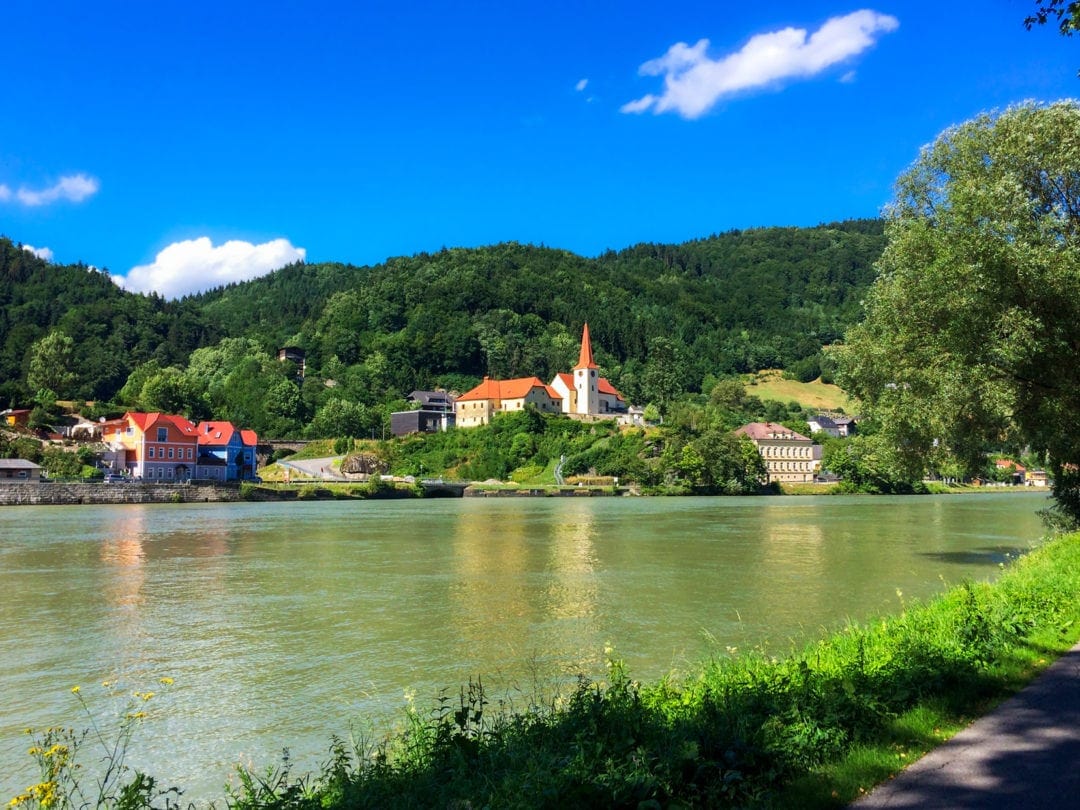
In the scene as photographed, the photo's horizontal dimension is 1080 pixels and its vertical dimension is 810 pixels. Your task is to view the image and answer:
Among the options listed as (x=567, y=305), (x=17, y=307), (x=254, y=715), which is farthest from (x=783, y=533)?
(x=17, y=307)

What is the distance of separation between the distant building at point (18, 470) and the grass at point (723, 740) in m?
76.5

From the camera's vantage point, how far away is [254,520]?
4922 centimetres

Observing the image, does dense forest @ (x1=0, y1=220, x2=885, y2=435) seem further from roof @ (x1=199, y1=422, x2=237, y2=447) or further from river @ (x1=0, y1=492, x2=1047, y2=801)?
river @ (x1=0, y1=492, x2=1047, y2=801)

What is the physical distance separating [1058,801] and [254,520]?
4947cm

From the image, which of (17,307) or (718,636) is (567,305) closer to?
(17,307)

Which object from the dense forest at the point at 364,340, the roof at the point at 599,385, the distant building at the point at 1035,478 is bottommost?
the distant building at the point at 1035,478

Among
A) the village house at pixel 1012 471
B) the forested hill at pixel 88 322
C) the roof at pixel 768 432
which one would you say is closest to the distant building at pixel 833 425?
the roof at pixel 768 432

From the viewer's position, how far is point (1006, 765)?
17.7 feet

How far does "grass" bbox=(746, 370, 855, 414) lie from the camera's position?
154 metres

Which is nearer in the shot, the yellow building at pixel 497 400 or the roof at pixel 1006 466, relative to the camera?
the yellow building at pixel 497 400

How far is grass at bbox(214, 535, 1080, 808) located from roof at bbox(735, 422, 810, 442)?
346ft

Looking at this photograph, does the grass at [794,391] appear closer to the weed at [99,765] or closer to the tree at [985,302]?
the tree at [985,302]

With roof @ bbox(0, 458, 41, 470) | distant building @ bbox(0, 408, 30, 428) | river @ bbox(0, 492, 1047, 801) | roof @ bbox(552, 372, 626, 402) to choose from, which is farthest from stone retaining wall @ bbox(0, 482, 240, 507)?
roof @ bbox(552, 372, 626, 402)

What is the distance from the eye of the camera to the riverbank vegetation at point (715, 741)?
204 inches
